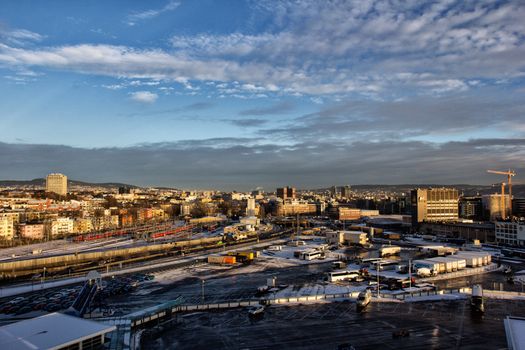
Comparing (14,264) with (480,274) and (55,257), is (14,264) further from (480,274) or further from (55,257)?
(480,274)

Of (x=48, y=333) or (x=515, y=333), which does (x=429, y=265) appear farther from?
(x=48, y=333)

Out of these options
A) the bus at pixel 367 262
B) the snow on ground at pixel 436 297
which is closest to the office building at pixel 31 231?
the bus at pixel 367 262

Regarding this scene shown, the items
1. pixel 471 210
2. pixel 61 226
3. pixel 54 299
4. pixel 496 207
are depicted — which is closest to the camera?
pixel 54 299

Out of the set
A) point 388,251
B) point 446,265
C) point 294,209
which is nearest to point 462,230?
point 388,251

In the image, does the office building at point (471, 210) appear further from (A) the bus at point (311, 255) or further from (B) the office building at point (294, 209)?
(A) the bus at point (311, 255)

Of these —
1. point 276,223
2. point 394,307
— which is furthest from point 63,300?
point 276,223

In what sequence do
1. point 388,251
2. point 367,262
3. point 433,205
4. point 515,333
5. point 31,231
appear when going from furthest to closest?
point 433,205
point 31,231
point 388,251
point 367,262
point 515,333
